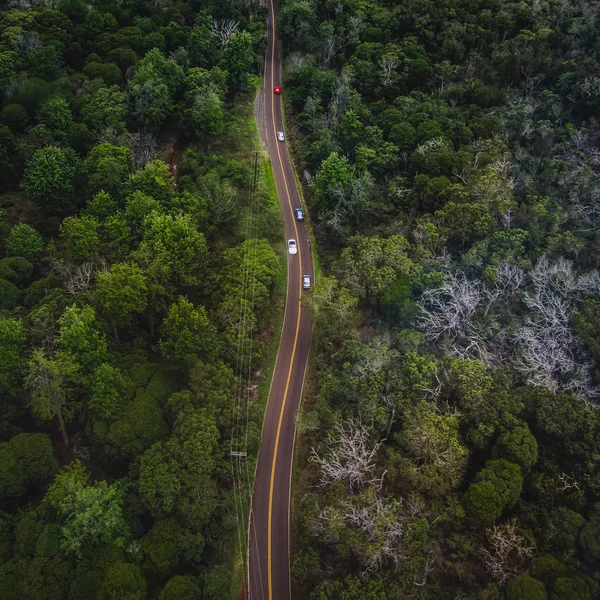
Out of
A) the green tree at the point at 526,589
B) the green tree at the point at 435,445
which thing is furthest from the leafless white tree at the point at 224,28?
the green tree at the point at 526,589

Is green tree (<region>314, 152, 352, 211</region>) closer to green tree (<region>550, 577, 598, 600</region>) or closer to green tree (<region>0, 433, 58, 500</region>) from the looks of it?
green tree (<region>0, 433, 58, 500</region>)

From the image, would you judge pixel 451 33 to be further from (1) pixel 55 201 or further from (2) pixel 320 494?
(2) pixel 320 494

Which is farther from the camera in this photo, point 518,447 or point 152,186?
point 152,186

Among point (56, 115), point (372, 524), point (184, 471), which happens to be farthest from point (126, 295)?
point (56, 115)

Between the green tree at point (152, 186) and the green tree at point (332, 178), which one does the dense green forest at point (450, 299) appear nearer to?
the green tree at point (332, 178)

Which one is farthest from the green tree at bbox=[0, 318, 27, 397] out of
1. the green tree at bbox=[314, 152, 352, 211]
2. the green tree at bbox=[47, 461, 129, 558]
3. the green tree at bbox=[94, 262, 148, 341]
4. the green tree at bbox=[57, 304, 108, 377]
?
the green tree at bbox=[314, 152, 352, 211]

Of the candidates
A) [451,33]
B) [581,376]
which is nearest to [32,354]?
[581,376]

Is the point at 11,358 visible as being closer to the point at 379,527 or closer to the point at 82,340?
the point at 82,340
